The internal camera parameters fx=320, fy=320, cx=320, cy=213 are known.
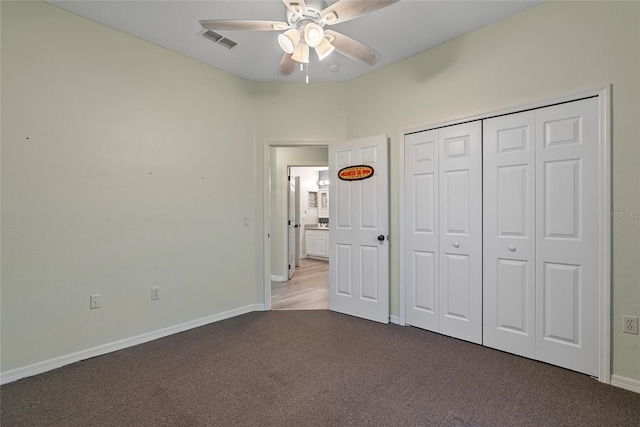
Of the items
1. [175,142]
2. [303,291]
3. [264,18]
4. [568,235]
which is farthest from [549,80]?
[303,291]

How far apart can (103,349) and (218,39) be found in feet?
9.40

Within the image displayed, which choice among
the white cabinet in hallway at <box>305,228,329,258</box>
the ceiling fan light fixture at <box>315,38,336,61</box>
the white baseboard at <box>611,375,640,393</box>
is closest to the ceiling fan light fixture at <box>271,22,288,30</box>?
the ceiling fan light fixture at <box>315,38,336,61</box>

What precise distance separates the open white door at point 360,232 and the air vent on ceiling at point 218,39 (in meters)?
1.47

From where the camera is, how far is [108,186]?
2.72 m

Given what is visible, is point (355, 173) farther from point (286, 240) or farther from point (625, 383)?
point (625, 383)

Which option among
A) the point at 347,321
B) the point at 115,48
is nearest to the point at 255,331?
the point at 347,321

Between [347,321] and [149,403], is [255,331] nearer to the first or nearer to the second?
[347,321]

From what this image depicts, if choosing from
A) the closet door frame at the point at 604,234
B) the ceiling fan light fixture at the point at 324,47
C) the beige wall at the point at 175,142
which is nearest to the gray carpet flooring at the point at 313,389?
the closet door frame at the point at 604,234

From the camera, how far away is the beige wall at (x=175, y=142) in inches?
87.7

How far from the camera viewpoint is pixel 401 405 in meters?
1.92

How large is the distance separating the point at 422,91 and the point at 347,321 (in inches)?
98.2

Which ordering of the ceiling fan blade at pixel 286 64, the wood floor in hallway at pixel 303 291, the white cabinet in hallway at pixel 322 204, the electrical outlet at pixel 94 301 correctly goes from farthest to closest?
the white cabinet in hallway at pixel 322 204 < the wood floor in hallway at pixel 303 291 < the electrical outlet at pixel 94 301 < the ceiling fan blade at pixel 286 64

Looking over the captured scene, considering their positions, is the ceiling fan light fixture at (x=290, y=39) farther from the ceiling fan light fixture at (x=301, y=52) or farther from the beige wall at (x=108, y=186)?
the beige wall at (x=108, y=186)

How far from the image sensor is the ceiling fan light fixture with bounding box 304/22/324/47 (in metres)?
1.97
